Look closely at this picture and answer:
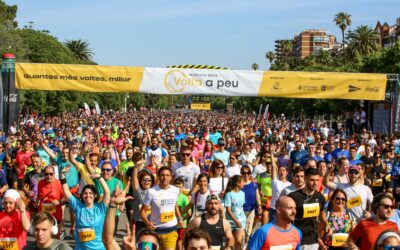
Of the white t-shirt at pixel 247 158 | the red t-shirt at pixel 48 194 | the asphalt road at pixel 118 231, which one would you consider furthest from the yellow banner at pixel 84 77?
the red t-shirt at pixel 48 194

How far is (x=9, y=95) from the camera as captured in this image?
1714 centimetres

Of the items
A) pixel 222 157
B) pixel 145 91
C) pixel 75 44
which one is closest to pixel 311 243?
pixel 222 157

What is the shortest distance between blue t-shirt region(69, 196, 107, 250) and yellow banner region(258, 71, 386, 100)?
12860 millimetres

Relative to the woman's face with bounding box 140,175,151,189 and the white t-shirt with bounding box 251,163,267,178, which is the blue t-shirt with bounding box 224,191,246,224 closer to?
the woman's face with bounding box 140,175,151,189

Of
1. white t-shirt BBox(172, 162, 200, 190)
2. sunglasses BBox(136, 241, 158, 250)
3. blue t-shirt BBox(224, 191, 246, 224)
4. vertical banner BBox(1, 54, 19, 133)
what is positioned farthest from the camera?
vertical banner BBox(1, 54, 19, 133)

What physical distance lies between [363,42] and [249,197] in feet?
248

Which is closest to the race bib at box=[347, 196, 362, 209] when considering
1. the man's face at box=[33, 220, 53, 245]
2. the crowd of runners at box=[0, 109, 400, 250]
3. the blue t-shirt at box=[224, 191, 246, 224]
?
the crowd of runners at box=[0, 109, 400, 250]

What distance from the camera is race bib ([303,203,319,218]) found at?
22.7 feet

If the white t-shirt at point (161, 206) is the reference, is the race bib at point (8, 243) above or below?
below

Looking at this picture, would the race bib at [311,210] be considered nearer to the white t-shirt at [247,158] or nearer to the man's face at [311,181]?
the man's face at [311,181]

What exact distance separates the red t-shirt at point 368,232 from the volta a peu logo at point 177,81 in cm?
1369

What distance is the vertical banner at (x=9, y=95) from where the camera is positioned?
56.0ft

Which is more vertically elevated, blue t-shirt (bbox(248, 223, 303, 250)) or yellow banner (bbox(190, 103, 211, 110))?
yellow banner (bbox(190, 103, 211, 110))

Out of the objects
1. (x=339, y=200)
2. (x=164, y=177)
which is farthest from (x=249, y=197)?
(x=339, y=200)
